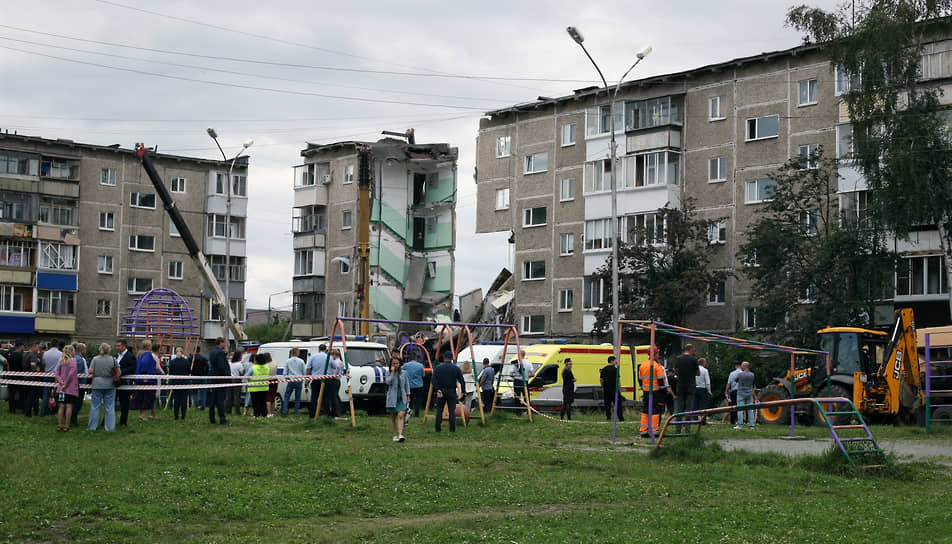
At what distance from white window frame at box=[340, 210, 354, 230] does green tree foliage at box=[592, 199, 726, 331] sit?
82.7 feet

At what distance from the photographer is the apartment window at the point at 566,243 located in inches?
2475

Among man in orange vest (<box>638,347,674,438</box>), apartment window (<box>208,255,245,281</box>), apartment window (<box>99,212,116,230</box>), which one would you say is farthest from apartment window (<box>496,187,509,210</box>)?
man in orange vest (<box>638,347,674,438</box>)

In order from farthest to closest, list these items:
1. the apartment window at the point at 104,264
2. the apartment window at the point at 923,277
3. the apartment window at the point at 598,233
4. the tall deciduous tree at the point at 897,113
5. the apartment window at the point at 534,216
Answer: the apartment window at the point at 104,264 < the apartment window at the point at 534,216 < the apartment window at the point at 598,233 < the apartment window at the point at 923,277 < the tall deciduous tree at the point at 897,113

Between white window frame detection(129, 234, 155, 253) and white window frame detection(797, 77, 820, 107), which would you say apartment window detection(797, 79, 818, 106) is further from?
white window frame detection(129, 234, 155, 253)

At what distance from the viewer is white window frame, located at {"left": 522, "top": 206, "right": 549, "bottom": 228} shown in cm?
6450

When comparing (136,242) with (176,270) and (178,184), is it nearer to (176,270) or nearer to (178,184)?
(176,270)

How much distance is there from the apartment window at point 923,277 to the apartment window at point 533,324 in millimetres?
21041

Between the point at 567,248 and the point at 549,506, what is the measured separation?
4937 cm

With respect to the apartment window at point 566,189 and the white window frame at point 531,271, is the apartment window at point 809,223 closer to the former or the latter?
the apartment window at point 566,189

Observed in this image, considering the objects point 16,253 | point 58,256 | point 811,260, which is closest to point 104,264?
point 58,256

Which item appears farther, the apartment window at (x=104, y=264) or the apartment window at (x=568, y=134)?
the apartment window at (x=104, y=264)

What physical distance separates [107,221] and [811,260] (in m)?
49.6

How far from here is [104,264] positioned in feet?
254

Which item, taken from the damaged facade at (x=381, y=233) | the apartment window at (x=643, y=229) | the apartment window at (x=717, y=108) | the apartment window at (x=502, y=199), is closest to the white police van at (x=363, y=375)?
the apartment window at (x=643, y=229)
